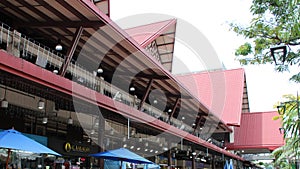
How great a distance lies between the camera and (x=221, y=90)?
30.9 metres

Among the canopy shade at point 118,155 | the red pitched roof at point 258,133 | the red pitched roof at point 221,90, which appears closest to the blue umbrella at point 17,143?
the canopy shade at point 118,155

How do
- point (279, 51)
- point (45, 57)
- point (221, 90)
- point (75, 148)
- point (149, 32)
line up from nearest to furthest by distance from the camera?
point (279, 51)
point (45, 57)
point (75, 148)
point (149, 32)
point (221, 90)

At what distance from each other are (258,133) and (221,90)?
17.1 ft

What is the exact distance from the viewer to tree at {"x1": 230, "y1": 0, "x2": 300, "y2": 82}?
6.27 m

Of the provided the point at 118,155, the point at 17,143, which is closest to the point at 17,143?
the point at 17,143

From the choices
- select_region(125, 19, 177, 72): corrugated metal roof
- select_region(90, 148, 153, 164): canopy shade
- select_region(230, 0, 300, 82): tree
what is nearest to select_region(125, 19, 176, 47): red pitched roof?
select_region(125, 19, 177, 72): corrugated metal roof

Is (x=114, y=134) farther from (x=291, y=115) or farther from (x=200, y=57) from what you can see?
(x=200, y=57)

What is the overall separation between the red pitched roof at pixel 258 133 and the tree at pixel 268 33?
20056 mm

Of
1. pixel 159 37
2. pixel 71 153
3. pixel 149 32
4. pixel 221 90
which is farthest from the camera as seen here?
pixel 221 90

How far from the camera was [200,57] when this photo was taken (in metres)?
31.3

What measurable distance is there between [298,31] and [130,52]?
17.1 ft

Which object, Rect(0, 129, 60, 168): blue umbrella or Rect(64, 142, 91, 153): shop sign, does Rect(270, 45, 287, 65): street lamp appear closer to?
Rect(0, 129, 60, 168): blue umbrella

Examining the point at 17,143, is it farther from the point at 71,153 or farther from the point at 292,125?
the point at 292,125

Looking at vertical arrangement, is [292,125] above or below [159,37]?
below
